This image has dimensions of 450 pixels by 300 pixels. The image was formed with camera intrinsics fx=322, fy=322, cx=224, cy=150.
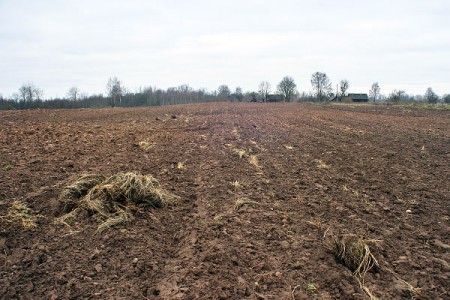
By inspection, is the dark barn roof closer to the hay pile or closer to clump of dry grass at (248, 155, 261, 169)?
clump of dry grass at (248, 155, 261, 169)

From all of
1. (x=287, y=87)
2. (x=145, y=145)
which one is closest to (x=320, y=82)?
(x=287, y=87)

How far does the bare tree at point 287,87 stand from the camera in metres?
99.8

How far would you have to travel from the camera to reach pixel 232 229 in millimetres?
4672

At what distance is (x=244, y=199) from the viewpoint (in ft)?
18.9

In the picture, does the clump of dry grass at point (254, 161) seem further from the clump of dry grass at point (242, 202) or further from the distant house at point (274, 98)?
the distant house at point (274, 98)

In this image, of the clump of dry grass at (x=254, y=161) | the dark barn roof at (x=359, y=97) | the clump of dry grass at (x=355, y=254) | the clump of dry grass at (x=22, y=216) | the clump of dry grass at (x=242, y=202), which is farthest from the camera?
the dark barn roof at (x=359, y=97)

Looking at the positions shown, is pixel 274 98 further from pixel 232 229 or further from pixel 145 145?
pixel 232 229

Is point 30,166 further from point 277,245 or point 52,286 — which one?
point 277,245

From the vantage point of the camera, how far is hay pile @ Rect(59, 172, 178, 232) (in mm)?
4881

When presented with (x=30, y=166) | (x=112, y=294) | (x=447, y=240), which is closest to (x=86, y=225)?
(x=112, y=294)

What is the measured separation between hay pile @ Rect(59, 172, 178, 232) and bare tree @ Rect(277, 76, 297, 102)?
9674 centimetres

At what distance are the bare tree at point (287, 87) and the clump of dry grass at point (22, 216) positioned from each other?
321 feet

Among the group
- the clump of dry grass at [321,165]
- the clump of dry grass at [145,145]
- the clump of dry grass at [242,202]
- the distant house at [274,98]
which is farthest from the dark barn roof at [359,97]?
the clump of dry grass at [242,202]

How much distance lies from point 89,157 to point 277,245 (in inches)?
231
